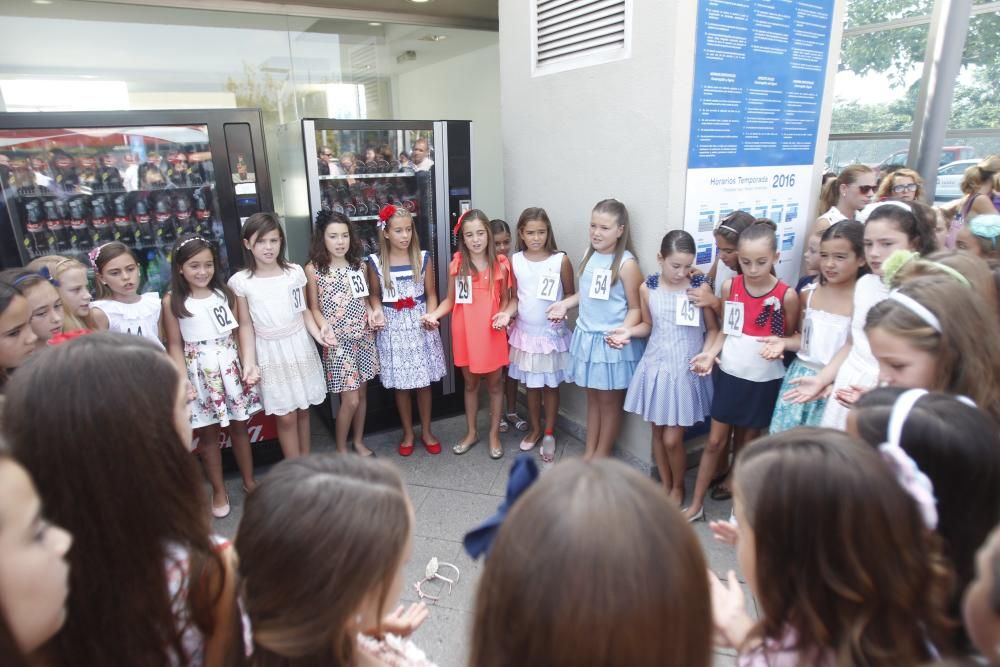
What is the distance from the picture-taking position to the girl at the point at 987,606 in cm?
63

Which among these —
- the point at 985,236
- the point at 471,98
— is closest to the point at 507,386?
A: the point at 985,236

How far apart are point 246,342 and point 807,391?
256 cm

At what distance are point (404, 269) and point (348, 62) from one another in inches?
113

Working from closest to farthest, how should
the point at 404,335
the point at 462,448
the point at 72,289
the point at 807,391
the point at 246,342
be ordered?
the point at 807,391, the point at 72,289, the point at 246,342, the point at 404,335, the point at 462,448

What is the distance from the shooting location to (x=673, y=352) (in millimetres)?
2738

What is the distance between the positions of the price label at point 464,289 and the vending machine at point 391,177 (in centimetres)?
47

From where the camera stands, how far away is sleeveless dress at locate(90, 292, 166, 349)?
8.50ft

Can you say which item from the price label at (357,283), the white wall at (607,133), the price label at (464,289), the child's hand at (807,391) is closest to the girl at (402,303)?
the price label at (357,283)

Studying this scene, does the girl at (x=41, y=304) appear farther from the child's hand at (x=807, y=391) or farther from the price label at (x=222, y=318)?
the child's hand at (x=807, y=391)

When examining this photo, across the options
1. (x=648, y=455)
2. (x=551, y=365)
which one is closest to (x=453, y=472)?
(x=551, y=365)

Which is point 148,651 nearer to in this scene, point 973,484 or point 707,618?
point 707,618

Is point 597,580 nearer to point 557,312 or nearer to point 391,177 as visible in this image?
point 557,312

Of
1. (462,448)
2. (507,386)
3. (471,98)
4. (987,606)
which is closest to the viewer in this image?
(987,606)

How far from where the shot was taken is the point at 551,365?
3262 mm
